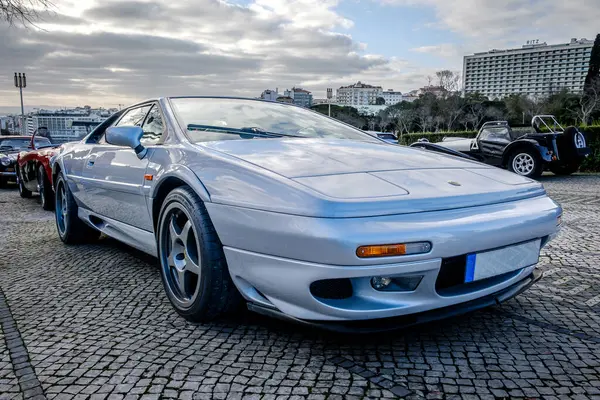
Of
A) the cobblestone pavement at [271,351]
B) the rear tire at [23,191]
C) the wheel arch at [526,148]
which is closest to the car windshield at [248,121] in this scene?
the cobblestone pavement at [271,351]

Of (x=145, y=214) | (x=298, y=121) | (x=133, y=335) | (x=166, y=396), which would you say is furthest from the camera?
(x=298, y=121)

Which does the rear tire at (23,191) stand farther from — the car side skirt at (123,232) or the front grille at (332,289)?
the front grille at (332,289)

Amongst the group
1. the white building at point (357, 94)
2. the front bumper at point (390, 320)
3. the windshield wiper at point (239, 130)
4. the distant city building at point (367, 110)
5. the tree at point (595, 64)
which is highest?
the white building at point (357, 94)

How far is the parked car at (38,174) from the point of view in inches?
269

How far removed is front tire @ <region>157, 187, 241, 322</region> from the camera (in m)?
2.22

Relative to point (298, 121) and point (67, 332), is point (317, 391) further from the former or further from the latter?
point (298, 121)

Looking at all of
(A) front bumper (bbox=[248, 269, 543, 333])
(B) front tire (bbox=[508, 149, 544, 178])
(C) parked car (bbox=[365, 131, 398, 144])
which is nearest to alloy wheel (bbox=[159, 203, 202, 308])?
(A) front bumper (bbox=[248, 269, 543, 333])

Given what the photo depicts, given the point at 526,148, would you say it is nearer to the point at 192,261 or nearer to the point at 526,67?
the point at 192,261

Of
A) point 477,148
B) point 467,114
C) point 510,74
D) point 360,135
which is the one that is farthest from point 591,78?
point 510,74

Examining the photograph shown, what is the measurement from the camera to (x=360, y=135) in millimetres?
3307

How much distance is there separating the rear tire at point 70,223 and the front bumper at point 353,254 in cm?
271

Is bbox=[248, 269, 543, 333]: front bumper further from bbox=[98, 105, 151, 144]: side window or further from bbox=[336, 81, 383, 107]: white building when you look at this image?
bbox=[336, 81, 383, 107]: white building

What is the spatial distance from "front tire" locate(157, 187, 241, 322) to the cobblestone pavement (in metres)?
0.12

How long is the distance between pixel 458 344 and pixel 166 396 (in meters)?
1.26
